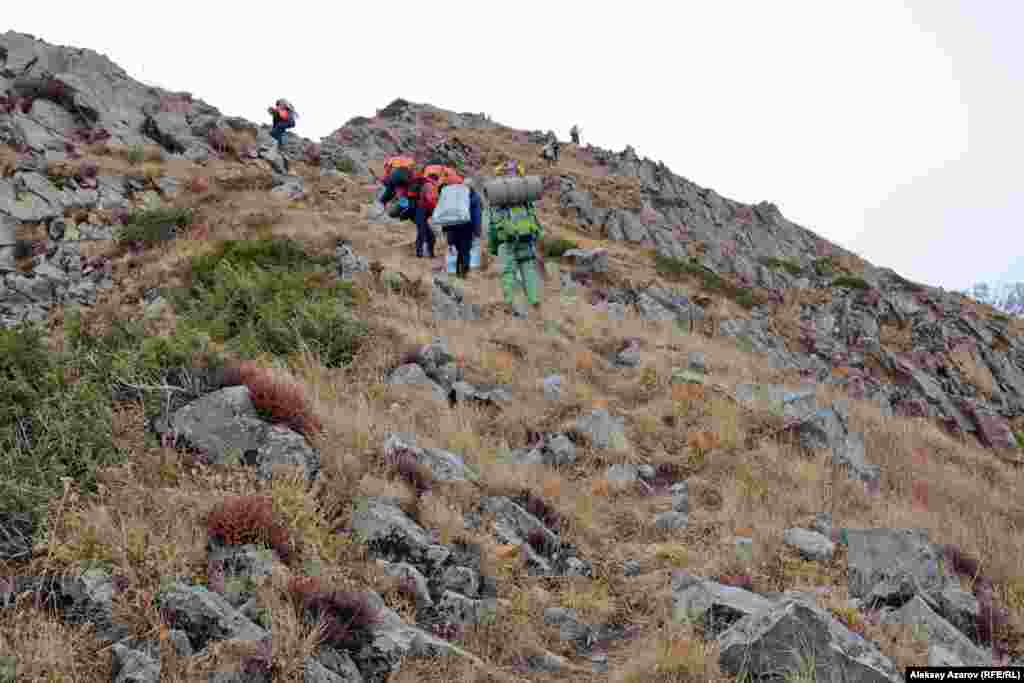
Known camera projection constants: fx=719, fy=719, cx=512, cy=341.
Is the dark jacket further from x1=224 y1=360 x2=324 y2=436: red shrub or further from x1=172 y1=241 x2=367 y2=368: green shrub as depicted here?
x1=224 y1=360 x2=324 y2=436: red shrub

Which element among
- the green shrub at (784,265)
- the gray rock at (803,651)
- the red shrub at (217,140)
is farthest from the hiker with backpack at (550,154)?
the gray rock at (803,651)

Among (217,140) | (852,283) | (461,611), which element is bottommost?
(461,611)

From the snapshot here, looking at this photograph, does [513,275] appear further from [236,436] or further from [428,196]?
[236,436]

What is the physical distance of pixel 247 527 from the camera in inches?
154

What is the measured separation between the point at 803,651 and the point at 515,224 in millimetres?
9310

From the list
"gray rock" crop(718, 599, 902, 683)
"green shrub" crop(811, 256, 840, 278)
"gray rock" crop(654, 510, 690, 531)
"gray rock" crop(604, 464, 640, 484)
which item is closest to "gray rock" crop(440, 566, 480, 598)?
"gray rock" crop(718, 599, 902, 683)

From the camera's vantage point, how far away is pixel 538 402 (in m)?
8.00

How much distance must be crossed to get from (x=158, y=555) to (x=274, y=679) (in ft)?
2.99

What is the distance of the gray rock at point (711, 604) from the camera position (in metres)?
4.17

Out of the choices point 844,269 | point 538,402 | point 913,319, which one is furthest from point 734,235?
point 538,402

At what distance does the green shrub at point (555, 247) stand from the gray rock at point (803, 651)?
1743cm

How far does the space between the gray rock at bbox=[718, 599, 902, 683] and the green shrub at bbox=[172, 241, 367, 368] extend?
504cm

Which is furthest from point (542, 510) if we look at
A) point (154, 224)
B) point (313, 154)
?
point (313, 154)

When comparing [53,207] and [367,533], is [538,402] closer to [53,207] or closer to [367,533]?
[367,533]
